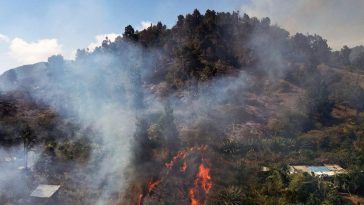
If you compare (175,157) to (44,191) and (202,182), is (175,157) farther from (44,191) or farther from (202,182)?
(44,191)

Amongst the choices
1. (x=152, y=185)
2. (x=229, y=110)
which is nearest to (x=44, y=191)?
(x=152, y=185)

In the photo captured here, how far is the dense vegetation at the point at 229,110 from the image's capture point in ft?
109

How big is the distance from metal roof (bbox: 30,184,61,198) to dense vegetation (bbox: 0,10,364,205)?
154 cm

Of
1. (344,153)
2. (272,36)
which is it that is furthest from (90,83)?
(272,36)

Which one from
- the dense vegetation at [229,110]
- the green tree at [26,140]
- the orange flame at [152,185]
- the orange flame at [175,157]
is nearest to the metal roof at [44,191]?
the dense vegetation at [229,110]

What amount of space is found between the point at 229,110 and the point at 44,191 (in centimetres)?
3270

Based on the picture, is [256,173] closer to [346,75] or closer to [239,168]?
[239,168]

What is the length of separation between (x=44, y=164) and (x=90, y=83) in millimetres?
24050

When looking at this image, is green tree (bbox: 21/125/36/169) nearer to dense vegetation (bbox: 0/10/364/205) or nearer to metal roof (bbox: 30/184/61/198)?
dense vegetation (bbox: 0/10/364/205)

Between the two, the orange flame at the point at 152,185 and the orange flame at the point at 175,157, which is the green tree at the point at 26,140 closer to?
the orange flame at the point at 152,185

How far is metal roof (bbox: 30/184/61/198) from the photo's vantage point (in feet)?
106

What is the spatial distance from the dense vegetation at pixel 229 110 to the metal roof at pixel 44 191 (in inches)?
60.7

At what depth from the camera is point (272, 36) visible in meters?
86.3

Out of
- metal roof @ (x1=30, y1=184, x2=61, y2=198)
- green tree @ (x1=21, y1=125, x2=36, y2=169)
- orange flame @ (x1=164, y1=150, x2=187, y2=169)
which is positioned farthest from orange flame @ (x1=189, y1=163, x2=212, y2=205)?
green tree @ (x1=21, y1=125, x2=36, y2=169)
